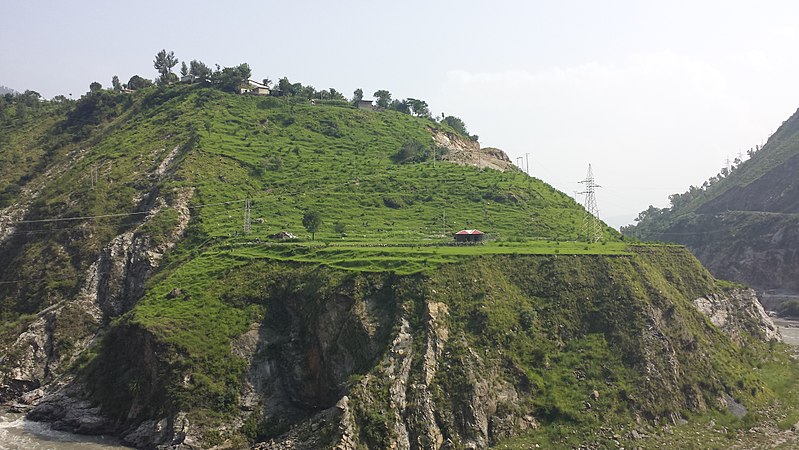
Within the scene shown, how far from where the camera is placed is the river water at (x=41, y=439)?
181 ft

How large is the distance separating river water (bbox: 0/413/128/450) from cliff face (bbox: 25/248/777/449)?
126 centimetres

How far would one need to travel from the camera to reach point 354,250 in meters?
70.3

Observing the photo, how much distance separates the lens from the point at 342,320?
59.9 metres

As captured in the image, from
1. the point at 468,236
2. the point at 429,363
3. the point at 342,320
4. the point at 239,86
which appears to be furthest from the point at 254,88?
the point at 429,363

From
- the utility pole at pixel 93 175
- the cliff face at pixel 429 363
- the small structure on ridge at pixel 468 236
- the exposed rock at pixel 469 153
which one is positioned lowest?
the cliff face at pixel 429 363

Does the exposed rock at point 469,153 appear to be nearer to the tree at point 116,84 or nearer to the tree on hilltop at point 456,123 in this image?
the tree on hilltop at point 456,123

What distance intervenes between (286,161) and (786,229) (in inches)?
4270

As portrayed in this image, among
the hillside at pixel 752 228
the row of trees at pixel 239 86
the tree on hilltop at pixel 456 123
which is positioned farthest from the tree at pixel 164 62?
the hillside at pixel 752 228

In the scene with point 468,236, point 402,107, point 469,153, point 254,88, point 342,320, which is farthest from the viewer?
point 402,107

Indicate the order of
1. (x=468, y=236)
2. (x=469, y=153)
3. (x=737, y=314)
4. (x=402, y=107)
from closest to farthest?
(x=468, y=236), (x=737, y=314), (x=469, y=153), (x=402, y=107)

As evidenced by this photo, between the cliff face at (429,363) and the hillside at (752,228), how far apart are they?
9421cm

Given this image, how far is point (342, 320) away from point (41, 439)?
82.6 feet

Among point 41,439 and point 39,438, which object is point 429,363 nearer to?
point 41,439

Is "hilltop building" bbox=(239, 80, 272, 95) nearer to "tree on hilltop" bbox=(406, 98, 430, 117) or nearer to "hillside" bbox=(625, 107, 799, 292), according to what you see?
"tree on hilltop" bbox=(406, 98, 430, 117)
